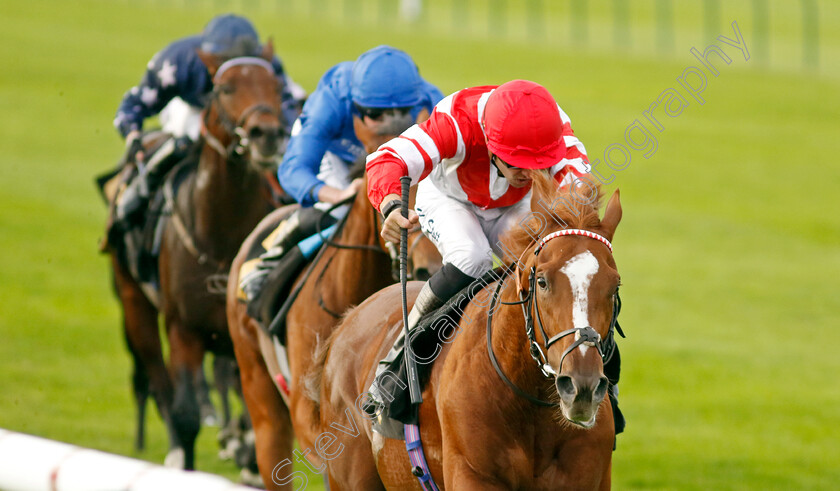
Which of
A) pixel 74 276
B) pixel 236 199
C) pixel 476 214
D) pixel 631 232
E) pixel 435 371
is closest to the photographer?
pixel 435 371

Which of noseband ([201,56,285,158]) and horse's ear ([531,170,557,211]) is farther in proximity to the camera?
noseband ([201,56,285,158])

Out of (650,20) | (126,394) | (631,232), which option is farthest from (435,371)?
(650,20)

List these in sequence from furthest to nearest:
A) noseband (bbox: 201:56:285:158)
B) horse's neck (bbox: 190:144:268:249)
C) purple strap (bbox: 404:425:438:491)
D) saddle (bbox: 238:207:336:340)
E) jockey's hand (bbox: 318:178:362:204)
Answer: horse's neck (bbox: 190:144:268:249)
noseband (bbox: 201:56:285:158)
saddle (bbox: 238:207:336:340)
jockey's hand (bbox: 318:178:362:204)
purple strap (bbox: 404:425:438:491)

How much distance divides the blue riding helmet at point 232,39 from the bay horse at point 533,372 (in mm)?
3540

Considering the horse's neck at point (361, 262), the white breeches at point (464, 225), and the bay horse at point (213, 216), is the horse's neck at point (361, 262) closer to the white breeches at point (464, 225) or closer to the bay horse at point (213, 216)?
the white breeches at point (464, 225)

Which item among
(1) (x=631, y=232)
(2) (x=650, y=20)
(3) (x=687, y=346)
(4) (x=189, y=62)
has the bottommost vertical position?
(2) (x=650, y=20)

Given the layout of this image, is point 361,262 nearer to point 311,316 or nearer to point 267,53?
point 311,316

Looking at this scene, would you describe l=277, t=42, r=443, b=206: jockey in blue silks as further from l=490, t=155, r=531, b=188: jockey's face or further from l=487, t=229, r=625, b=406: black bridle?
l=487, t=229, r=625, b=406: black bridle

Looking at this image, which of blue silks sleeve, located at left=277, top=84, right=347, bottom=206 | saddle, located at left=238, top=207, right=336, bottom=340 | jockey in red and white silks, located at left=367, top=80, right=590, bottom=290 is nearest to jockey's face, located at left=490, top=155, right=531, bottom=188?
jockey in red and white silks, located at left=367, top=80, right=590, bottom=290

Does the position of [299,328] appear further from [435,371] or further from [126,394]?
[126,394]

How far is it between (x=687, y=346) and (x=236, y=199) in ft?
19.6

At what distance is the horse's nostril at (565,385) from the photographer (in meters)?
2.93

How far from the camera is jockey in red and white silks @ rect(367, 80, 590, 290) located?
3654 millimetres

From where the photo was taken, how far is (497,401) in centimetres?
341
